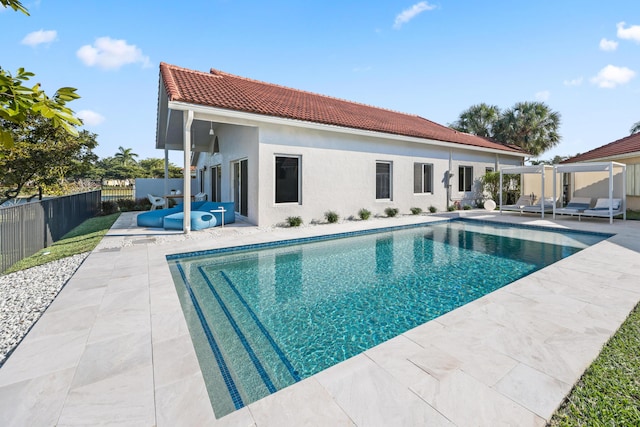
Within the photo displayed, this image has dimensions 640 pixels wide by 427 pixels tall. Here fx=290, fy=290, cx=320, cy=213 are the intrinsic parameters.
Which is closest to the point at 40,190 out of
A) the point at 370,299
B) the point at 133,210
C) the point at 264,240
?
the point at 133,210

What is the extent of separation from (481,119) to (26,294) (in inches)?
1223

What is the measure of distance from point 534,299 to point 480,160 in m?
16.7

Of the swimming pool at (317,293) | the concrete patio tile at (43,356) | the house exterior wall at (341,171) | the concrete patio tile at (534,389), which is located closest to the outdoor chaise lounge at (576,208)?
the swimming pool at (317,293)

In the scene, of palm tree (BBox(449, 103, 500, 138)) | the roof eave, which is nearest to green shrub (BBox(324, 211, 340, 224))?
the roof eave

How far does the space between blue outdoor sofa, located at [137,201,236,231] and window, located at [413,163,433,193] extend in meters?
9.78

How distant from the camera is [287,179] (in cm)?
1153

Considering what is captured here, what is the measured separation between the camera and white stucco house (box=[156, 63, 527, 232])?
1041 cm

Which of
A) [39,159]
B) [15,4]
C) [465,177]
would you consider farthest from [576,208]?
[39,159]

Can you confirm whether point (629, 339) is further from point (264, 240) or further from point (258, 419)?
point (264, 240)

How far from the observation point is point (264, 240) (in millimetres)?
8781

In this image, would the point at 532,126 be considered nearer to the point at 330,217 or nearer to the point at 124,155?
the point at 330,217

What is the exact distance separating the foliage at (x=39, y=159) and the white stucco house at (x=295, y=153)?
14.0 ft

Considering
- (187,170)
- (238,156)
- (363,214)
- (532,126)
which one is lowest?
(363,214)

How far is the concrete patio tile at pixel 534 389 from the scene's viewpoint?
229 centimetres
